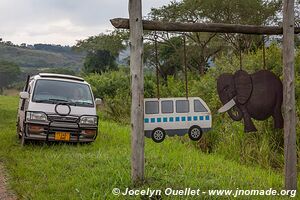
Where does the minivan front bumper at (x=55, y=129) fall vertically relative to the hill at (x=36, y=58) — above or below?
below

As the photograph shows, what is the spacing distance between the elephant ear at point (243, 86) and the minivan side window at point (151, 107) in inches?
43.5

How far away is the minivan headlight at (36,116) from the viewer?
29.1 feet

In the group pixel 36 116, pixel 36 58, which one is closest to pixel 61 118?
pixel 36 116

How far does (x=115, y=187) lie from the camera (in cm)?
560

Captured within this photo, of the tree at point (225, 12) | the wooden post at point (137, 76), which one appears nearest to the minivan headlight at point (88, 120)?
the wooden post at point (137, 76)

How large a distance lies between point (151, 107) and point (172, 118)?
32cm

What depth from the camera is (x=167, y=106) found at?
17.6 ft

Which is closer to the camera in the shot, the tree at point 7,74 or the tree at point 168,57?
the tree at point 168,57

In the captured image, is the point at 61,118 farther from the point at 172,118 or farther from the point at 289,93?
the point at 289,93

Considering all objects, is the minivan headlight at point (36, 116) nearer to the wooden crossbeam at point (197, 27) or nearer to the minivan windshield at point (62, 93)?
the minivan windshield at point (62, 93)

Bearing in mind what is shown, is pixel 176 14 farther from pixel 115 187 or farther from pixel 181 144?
pixel 115 187

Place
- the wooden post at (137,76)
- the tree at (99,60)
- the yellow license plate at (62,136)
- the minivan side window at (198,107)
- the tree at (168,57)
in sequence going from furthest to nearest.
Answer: the tree at (99,60), the tree at (168,57), the yellow license plate at (62,136), the minivan side window at (198,107), the wooden post at (137,76)

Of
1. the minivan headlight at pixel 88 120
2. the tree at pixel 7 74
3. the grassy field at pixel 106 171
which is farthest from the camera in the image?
the tree at pixel 7 74

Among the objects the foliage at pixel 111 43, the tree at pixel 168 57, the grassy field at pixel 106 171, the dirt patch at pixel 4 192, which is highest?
the foliage at pixel 111 43
